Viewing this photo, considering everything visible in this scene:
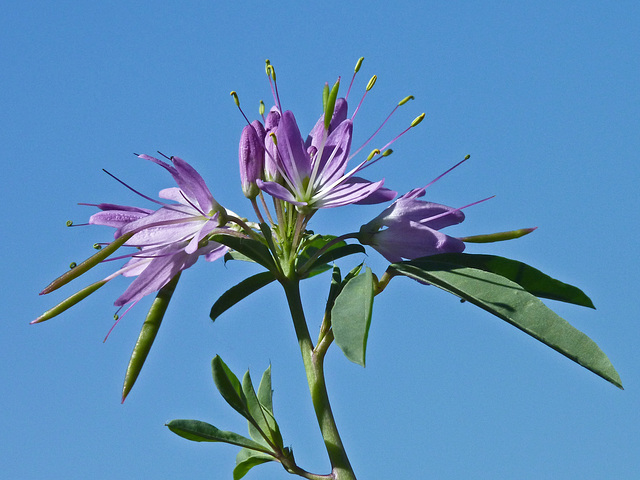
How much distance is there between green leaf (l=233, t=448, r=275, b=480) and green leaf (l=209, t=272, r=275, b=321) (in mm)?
341

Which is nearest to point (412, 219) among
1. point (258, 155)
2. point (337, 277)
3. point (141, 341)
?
point (337, 277)

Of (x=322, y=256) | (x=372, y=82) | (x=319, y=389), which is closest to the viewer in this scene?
(x=319, y=389)

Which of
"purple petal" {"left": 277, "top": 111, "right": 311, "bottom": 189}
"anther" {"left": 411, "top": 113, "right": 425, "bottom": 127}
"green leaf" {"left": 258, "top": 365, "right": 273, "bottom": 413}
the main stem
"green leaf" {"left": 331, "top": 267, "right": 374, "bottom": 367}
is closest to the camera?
"green leaf" {"left": 331, "top": 267, "right": 374, "bottom": 367}

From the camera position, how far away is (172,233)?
5.30 ft

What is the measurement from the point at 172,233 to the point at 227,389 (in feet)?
1.24

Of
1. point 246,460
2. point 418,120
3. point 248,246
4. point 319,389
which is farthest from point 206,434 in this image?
point 418,120

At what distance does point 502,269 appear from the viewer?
1615 mm

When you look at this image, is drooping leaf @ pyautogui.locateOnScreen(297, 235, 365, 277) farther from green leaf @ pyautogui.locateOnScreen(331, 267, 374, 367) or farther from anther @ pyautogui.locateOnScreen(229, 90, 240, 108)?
anther @ pyautogui.locateOnScreen(229, 90, 240, 108)

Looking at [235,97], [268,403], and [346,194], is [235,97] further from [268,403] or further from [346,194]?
[268,403]

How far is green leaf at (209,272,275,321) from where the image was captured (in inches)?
67.5

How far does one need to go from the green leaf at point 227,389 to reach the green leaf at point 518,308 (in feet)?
1.60

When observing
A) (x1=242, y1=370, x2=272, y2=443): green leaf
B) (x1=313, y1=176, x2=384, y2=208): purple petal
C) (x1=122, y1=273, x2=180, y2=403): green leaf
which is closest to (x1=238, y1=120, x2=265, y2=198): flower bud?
(x1=313, y1=176, x2=384, y2=208): purple petal

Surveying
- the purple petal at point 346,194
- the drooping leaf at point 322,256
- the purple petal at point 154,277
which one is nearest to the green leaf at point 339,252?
the drooping leaf at point 322,256

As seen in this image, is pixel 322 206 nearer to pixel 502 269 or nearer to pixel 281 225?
pixel 281 225
